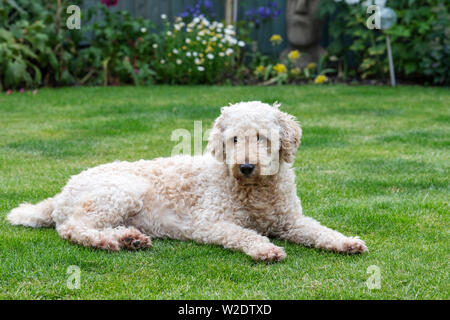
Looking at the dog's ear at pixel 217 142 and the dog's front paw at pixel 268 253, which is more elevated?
the dog's ear at pixel 217 142

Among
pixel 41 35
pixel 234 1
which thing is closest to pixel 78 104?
pixel 41 35

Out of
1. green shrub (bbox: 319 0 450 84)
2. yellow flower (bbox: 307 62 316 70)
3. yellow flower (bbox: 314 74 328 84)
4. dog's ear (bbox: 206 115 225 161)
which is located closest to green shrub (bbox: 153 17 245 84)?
yellow flower (bbox: 307 62 316 70)

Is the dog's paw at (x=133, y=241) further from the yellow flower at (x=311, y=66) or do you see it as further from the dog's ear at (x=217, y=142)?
the yellow flower at (x=311, y=66)

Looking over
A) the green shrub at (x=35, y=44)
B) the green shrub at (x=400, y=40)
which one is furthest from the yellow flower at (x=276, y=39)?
the green shrub at (x=35, y=44)

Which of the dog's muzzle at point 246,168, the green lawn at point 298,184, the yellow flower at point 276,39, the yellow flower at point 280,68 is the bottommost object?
the green lawn at point 298,184

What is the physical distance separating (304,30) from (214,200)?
30.2 feet

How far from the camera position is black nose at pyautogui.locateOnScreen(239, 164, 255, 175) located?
3.88m

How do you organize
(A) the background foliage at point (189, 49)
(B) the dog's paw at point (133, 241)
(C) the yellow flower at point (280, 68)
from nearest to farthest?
(B) the dog's paw at point (133, 241), (A) the background foliage at point (189, 49), (C) the yellow flower at point (280, 68)

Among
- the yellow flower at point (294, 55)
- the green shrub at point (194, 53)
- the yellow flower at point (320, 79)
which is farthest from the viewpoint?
the yellow flower at point (294, 55)

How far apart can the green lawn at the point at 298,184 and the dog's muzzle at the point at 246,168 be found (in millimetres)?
510

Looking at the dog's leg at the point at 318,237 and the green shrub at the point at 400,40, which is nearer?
the dog's leg at the point at 318,237

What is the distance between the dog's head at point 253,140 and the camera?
3.93 metres

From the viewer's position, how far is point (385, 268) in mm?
3680
